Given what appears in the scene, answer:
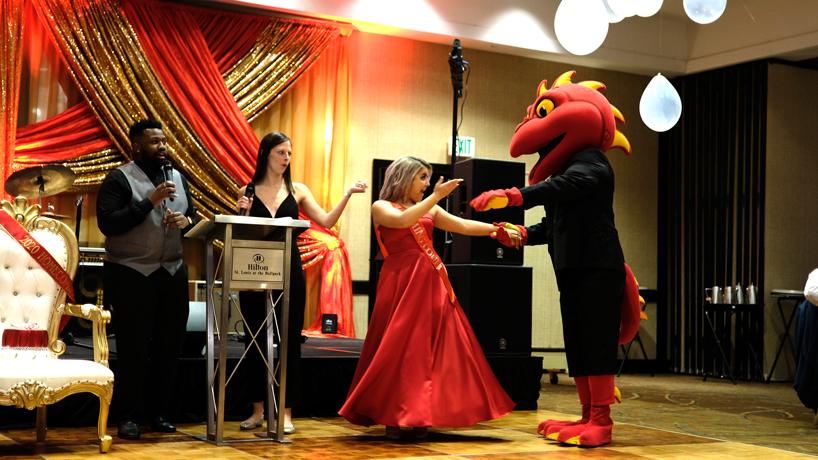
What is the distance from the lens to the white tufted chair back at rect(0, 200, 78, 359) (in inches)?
137

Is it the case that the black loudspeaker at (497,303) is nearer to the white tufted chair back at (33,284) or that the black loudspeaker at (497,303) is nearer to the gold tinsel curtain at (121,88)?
the white tufted chair back at (33,284)

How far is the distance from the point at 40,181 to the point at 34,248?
7.34 feet

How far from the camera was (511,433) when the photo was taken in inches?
165

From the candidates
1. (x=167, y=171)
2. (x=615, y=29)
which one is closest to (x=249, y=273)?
(x=167, y=171)

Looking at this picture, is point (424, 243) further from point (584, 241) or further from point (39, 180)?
point (39, 180)

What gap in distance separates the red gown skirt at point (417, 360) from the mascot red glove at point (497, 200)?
1.21 ft

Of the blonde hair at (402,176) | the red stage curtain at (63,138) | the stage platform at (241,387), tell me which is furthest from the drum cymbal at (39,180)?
the blonde hair at (402,176)

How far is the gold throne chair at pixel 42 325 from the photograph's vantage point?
3182mm

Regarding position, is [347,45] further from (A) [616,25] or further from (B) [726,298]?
(B) [726,298]

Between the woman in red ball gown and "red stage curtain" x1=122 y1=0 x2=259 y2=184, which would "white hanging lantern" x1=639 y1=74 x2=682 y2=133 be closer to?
the woman in red ball gown

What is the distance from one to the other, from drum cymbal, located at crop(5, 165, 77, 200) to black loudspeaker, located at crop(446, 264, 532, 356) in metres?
2.73

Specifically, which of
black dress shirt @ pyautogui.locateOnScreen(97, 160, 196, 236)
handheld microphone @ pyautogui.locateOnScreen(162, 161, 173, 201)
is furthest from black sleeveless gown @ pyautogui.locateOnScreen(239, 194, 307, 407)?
handheld microphone @ pyautogui.locateOnScreen(162, 161, 173, 201)

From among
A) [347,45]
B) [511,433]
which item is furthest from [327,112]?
[511,433]

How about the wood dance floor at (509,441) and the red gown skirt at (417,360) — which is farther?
the red gown skirt at (417,360)
